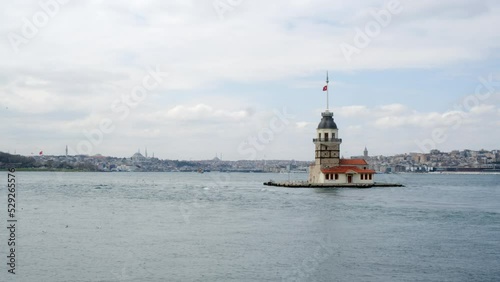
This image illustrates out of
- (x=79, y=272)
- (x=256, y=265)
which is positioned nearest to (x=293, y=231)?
(x=256, y=265)

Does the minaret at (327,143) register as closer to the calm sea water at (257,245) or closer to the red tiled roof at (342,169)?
the red tiled roof at (342,169)

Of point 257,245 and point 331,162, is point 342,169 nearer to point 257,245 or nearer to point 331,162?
point 331,162

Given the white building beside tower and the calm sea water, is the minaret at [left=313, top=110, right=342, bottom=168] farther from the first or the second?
the calm sea water

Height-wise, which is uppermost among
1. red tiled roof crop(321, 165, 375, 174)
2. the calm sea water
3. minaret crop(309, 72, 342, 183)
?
minaret crop(309, 72, 342, 183)

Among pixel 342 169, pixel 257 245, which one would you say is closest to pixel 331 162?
pixel 342 169

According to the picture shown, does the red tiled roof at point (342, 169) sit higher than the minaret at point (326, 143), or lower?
lower

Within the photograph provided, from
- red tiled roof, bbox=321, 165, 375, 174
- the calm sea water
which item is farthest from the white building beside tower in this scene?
the calm sea water

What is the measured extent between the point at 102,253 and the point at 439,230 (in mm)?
25174

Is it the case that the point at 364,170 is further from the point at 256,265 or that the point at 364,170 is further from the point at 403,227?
the point at 256,265

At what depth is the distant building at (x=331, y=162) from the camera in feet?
342

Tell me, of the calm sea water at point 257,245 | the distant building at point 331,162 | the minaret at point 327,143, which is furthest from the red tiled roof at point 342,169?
the calm sea water at point 257,245

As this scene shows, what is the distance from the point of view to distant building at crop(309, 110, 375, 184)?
10419cm

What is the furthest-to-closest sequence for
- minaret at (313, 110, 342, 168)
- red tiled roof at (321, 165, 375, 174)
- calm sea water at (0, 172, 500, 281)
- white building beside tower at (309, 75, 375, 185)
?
minaret at (313, 110, 342, 168) → white building beside tower at (309, 75, 375, 185) → red tiled roof at (321, 165, 375, 174) → calm sea water at (0, 172, 500, 281)

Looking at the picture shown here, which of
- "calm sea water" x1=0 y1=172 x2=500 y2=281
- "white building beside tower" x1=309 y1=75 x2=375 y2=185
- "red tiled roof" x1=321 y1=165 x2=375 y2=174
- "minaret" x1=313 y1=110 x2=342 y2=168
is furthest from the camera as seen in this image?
"minaret" x1=313 y1=110 x2=342 y2=168
